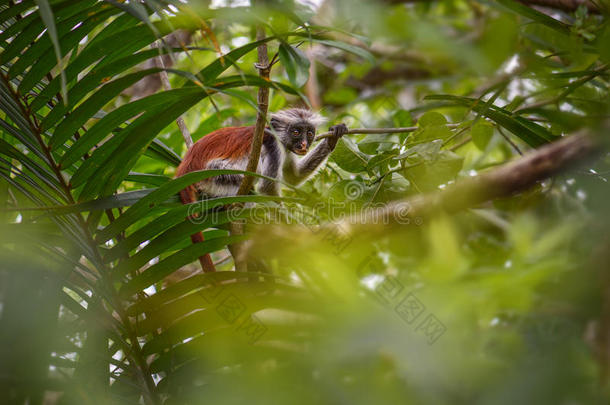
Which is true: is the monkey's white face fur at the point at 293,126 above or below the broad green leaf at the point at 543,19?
above

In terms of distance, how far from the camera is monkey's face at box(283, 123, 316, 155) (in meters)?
4.39

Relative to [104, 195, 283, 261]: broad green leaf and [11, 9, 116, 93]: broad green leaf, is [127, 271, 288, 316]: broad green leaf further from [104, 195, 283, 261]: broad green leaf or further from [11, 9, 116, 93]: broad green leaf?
[11, 9, 116, 93]: broad green leaf

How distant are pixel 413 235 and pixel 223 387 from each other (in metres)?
0.55

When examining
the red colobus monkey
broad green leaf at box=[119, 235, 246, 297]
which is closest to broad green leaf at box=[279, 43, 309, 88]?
broad green leaf at box=[119, 235, 246, 297]

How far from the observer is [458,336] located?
60cm

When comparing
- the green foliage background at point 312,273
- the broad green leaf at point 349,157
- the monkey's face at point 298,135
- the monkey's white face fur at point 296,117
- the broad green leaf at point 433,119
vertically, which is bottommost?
the green foliage background at point 312,273

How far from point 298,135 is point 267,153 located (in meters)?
0.37

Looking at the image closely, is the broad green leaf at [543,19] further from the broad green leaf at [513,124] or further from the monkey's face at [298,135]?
the monkey's face at [298,135]

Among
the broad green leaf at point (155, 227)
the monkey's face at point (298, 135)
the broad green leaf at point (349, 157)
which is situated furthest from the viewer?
the monkey's face at point (298, 135)

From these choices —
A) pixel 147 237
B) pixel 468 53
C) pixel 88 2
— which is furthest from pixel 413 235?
pixel 88 2

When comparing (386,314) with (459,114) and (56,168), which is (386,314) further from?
(459,114)

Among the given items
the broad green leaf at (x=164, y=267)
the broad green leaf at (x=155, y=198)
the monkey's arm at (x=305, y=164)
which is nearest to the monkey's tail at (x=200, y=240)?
the broad green leaf at (x=164, y=267)

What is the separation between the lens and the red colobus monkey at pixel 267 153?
3268 mm

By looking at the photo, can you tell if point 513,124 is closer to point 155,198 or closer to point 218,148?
point 155,198
